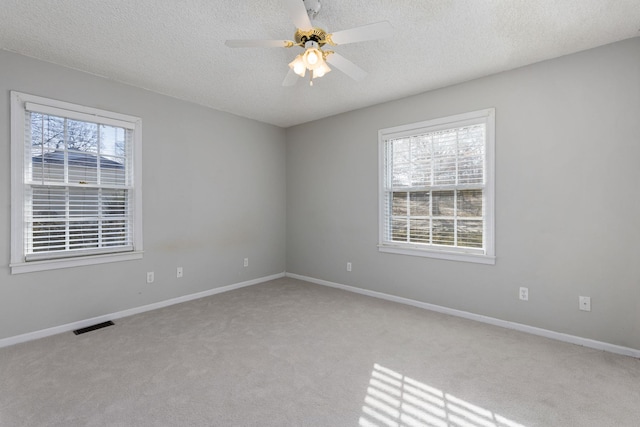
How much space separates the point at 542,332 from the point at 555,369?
26.9 inches

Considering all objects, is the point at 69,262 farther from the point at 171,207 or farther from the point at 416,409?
the point at 416,409

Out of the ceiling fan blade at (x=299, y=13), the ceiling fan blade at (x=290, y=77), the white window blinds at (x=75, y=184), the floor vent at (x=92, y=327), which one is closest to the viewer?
the ceiling fan blade at (x=299, y=13)

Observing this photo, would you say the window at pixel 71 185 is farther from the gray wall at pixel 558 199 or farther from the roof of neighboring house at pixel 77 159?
the gray wall at pixel 558 199

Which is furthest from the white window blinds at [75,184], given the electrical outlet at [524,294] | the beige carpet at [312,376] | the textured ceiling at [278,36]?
the electrical outlet at [524,294]

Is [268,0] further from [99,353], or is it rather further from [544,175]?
[99,353]

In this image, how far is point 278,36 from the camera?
242cm

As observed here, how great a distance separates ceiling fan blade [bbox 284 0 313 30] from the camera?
1.66 m

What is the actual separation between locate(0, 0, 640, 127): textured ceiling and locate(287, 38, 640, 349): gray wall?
9.2 inches

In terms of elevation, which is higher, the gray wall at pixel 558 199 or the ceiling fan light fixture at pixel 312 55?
the ceiling fan light fixture at pixel 312 55

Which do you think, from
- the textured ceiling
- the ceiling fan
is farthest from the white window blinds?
the ceiling fan

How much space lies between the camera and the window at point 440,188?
10.5 ft

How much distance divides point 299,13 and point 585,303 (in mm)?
3219

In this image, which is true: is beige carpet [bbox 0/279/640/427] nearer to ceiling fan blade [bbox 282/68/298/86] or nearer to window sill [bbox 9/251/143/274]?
window sill [bbox 9/251/143/274]

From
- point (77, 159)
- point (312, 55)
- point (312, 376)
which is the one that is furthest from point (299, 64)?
point (77, 159)
